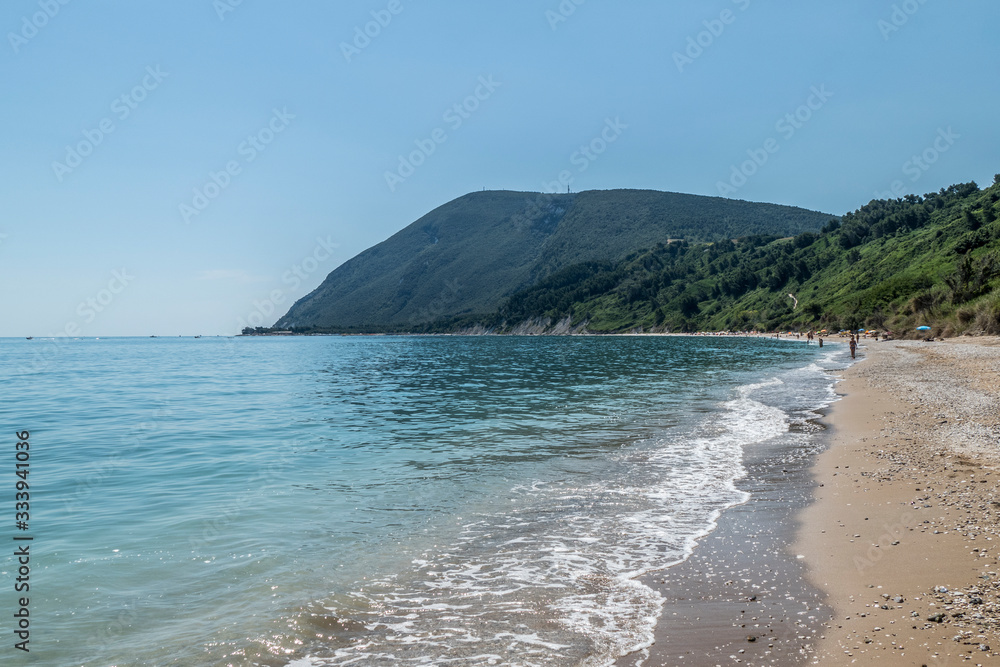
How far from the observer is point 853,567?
7609mm

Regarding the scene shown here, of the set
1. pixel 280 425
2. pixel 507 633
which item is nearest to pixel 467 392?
pixel 280 425

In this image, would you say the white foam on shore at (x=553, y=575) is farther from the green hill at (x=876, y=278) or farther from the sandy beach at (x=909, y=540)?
the green hill at (x=876, y=278)

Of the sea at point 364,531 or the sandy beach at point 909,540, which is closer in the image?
the sandy beach at point 909,540

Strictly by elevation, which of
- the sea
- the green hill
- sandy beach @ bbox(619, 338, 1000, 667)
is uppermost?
the green hill

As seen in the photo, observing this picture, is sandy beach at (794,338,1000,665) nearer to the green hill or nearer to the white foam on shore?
the white foam on shore

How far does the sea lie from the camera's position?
6.66 metres

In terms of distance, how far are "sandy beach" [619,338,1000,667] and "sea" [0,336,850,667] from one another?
667 millimetres

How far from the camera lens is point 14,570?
29.3 ft

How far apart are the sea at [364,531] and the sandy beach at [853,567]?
67cm

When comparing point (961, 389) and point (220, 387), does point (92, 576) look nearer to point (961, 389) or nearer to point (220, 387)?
point (961, 389)

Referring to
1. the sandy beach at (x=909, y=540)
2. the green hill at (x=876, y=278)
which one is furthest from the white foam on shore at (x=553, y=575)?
the green hill at (x=876, y=278)

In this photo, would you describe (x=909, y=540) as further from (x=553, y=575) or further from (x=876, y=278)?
(x=876, y=278)

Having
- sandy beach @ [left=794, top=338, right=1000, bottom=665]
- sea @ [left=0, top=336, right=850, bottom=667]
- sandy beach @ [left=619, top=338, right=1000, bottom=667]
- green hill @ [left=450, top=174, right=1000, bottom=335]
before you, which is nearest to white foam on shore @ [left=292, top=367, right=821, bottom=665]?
sea @ [left=0, top=336, right=850, bottom=667]

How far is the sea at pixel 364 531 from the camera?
6.66 meters
